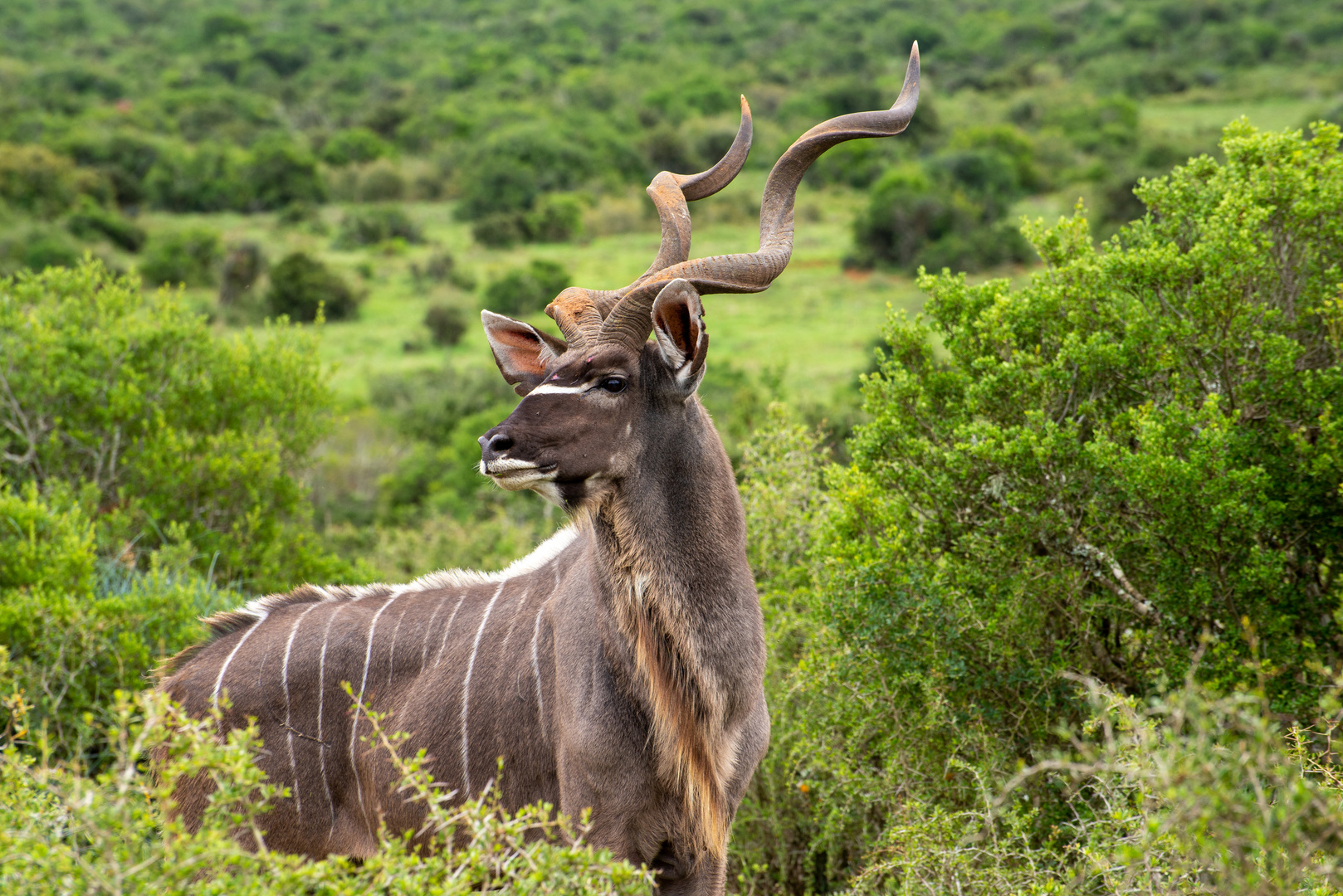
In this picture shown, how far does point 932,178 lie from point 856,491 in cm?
3084

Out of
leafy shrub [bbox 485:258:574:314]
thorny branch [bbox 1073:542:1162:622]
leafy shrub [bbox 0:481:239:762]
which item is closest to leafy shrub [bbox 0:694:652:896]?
thorny branch [bbox 1073:542:1162:622]

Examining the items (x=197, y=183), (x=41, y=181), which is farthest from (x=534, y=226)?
(x=41, y=181)

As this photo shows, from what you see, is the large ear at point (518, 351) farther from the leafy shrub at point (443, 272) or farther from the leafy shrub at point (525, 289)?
the leafy shrub at point (443, 272)

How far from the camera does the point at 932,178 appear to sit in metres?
34.5

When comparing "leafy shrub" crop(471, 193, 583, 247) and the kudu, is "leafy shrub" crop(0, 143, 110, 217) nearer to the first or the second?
"leafy shrub" crop(471, 193, 583, 247)

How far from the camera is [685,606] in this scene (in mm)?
3945

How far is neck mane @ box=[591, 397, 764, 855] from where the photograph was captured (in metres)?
3.89

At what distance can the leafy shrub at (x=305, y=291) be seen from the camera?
26.3m

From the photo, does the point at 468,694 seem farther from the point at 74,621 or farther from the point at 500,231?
the point at 500,231

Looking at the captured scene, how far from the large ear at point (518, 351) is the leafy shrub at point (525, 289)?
831 inches

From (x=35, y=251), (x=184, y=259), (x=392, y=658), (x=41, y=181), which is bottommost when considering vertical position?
(x=184, y=259)

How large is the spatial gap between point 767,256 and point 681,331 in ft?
1.60

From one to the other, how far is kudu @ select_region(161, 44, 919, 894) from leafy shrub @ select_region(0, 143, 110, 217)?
3394 centimetres

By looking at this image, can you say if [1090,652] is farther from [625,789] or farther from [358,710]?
[358,710]
